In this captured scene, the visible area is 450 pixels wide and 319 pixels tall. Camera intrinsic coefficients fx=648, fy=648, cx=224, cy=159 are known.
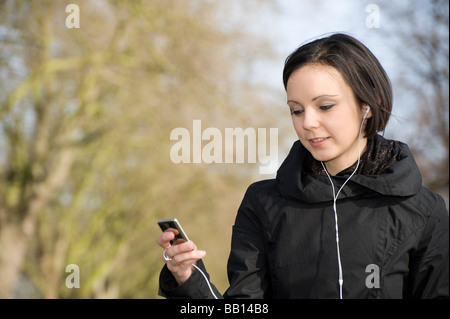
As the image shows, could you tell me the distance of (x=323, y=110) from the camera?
2188 mm

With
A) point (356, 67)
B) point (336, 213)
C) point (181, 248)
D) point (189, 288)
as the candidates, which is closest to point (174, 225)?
point (181, 248)

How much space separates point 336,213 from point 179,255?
0.54 m

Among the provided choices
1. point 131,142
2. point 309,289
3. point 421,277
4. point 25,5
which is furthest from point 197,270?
point 131,142

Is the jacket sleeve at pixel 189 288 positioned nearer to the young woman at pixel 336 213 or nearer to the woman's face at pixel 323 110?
the young woman at pixel 336 213

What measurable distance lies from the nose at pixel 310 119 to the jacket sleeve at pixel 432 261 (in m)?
0.48

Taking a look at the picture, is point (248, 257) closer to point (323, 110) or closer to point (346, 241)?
point (346, 241)

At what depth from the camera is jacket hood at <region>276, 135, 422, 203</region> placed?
2.09 meters

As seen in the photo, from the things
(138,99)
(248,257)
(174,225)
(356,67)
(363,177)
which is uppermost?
(138,99)

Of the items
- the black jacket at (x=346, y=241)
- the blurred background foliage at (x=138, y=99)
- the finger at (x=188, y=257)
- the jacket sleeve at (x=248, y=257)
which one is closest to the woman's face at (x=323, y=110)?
the black jacket at (x=346, y=241)

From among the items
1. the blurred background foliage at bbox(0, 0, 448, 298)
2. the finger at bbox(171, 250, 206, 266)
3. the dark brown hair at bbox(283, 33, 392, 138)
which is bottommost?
the finger at bbox(171, 250, 206, 266)

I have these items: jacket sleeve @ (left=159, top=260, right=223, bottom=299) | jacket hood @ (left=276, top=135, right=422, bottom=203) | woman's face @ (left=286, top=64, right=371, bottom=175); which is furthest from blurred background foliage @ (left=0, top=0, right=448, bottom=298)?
jacket sleeve @ (left=159, top=260, right=223, bottom=299)

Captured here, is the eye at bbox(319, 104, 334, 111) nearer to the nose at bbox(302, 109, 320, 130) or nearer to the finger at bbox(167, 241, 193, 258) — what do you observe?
the nose at bbox(302, 109, 320, 130)
